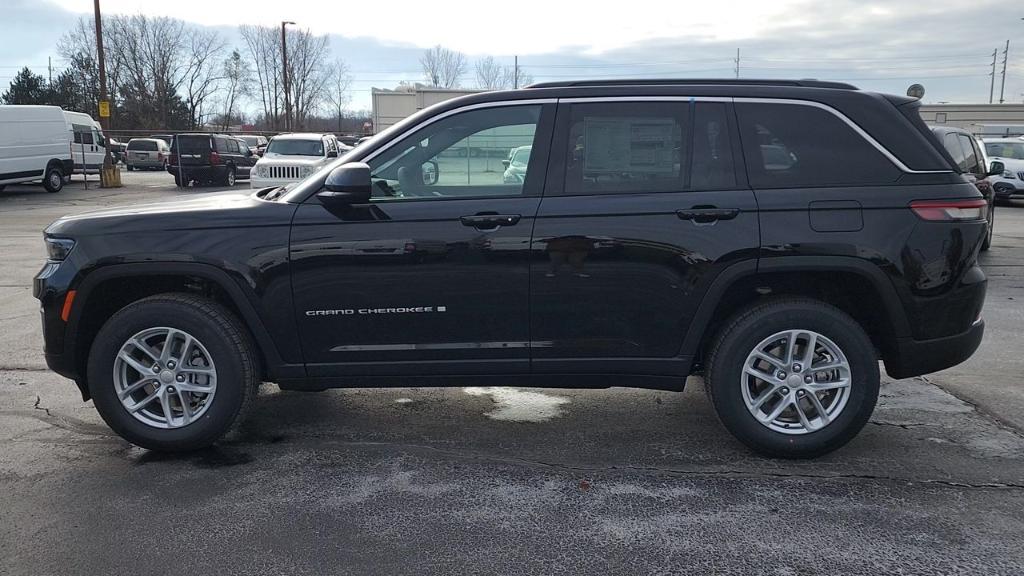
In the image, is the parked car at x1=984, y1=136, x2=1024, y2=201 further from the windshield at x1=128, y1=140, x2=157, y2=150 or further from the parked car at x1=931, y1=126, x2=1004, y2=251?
the windshield at x1=128, y1=140, x2=157, y2=150

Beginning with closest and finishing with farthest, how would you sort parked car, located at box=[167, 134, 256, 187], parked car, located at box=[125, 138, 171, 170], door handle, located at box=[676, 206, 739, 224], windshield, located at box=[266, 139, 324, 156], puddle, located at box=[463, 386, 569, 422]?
door handle, located at box=[676, 206, 739, 224] < puddle, located at box=[463, 386, 569, 422] < windshield, located at box=[266, 139, 324, 156] < parked car, located at box=[167, 134, 256, 187] < parked car, located at box=[125, 138, 171, 170]

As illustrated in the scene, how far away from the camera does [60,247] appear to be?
13.6 feet

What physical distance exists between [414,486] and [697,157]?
220 centimetres

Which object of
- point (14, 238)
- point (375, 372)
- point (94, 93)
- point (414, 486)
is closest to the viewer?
point (414, 486)

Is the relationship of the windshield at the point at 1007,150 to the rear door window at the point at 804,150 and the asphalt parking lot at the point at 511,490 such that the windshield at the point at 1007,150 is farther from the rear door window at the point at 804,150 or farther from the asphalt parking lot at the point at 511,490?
the rear door window at the point at 804,150

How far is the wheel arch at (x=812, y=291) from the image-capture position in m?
3.93

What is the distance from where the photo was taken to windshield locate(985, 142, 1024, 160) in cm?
2052

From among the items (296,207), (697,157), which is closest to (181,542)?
(296,207)

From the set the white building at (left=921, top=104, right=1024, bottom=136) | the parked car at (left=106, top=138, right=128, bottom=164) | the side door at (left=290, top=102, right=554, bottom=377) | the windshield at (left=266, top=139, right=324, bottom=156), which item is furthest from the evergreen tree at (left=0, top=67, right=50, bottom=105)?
the side door at (left=290, top=102, right=554, bottom=377)

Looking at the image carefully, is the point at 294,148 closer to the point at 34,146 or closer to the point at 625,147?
the point at 34,146

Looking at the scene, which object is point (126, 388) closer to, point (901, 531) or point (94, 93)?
point (901, 531)

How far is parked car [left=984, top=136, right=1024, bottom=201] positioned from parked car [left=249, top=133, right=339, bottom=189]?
16.7 meters

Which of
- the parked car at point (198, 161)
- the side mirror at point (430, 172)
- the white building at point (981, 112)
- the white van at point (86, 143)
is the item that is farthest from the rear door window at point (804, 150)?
the white building at point (981, 112)

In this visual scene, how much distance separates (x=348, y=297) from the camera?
13.3ft
